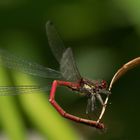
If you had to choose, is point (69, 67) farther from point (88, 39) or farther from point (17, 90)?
point (88, 39)

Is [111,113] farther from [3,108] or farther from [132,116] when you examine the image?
[3,108]

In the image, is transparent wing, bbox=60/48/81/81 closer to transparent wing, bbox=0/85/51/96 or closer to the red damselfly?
the red damselfly

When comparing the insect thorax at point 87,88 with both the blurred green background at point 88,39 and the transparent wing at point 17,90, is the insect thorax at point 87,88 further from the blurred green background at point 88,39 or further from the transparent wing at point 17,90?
the blurred green background at point 88,39

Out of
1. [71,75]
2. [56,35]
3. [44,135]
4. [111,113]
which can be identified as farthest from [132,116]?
[71,75]

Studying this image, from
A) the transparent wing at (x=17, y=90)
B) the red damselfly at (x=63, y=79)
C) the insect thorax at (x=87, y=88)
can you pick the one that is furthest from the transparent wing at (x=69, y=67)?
the transparent wing at (x=17, y=90)

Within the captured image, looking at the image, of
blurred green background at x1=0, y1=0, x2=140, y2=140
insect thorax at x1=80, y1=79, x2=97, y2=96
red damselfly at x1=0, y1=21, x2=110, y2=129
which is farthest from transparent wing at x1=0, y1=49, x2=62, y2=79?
blurred green background at x1=0, y1=0, x2=140, y2=140

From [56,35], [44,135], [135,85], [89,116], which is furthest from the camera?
[135,85]

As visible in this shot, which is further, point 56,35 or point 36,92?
point 36,92
